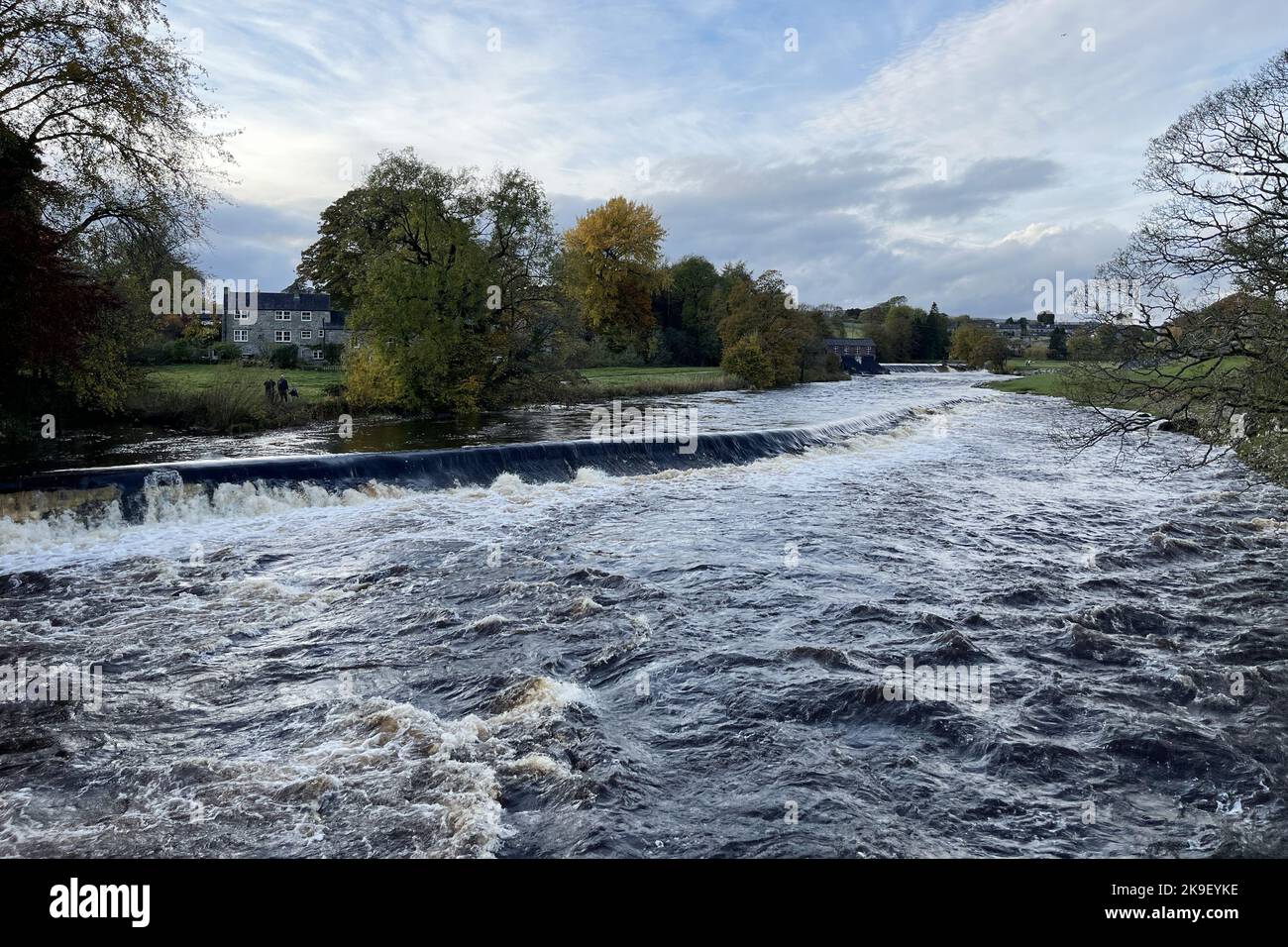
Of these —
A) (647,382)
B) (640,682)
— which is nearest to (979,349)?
(647,382)

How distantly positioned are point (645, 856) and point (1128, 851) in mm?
3069

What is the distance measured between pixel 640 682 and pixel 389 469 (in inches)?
442

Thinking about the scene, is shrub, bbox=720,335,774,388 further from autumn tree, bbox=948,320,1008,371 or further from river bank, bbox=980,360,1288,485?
autumn tree, bbox=948,320,1008,371

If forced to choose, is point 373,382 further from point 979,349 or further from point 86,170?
point 979,349

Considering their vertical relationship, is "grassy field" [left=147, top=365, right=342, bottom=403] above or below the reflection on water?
above

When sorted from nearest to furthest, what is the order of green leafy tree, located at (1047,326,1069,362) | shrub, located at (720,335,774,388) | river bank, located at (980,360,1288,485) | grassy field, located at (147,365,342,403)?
1. river bank, located at (980,360,1288,485)
2. grassy field, located at (147,365,342,403)
3. shrub, located at (720,335,774,388)
4. green leafy tree, located at (1047,326,1069,362)

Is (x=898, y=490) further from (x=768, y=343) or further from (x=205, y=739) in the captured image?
(x=768, y=343)

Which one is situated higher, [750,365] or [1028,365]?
[1028,365]

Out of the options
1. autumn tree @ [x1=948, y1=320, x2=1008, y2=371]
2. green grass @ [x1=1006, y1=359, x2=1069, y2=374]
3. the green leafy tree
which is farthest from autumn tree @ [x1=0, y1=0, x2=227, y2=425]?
the green leafy tree

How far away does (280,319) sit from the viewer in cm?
6881

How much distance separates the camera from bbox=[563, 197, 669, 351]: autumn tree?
246 ft

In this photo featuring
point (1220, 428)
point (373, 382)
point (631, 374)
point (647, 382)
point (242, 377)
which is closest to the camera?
point (1220, 428)

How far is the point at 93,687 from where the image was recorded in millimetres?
7445

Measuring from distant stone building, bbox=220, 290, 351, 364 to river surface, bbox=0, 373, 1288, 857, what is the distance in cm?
5844
